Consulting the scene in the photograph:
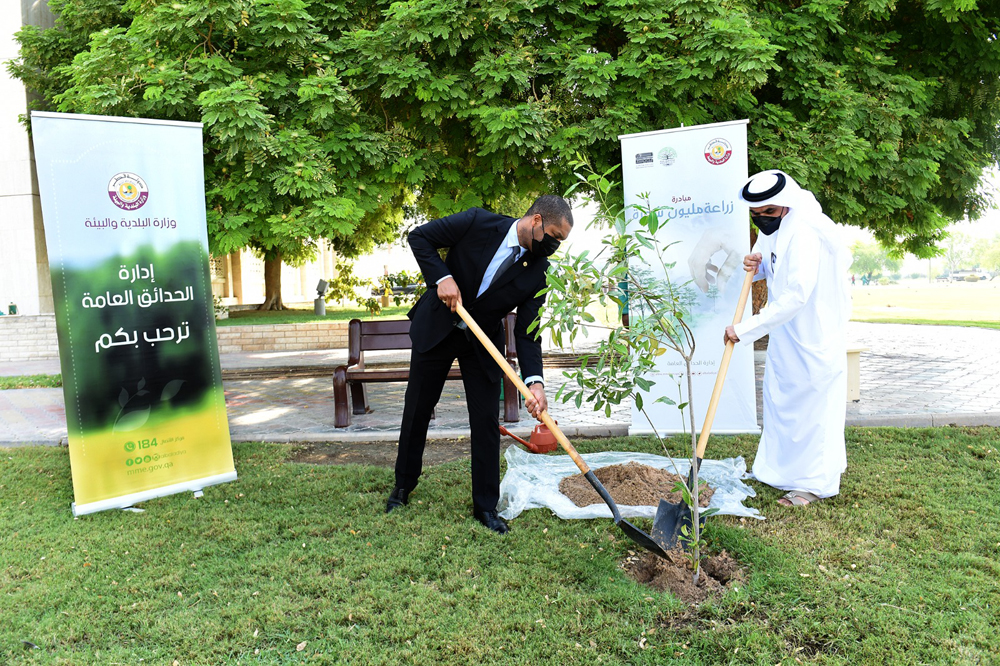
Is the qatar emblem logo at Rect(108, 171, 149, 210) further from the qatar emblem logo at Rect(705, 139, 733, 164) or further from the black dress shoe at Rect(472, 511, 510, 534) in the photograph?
the qatar emblem logo at Rect(705, 139, 733, 164)

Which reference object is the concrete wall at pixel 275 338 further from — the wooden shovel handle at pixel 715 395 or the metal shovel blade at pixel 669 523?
the metal shovel blade at pixel 669 523

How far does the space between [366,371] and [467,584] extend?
12.9 ft

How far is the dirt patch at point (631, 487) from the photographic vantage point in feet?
13.2

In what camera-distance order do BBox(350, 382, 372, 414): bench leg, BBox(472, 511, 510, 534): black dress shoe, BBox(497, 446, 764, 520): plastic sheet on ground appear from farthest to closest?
BBox(350, 382, 372, 414): bench leg < BBox(497, 446, 764, 520): plastic sheet on ground < BBox(472, 511, 510, 534): black dress shoe

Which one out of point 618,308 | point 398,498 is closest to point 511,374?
point 618,308

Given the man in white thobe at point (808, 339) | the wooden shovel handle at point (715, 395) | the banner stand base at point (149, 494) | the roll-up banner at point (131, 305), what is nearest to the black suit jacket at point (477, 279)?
the wooden shovel handle at point (715, 395)

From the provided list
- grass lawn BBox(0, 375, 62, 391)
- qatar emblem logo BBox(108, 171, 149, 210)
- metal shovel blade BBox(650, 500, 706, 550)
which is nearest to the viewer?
metal shovel blade BBox(650, 500, 706, 550)

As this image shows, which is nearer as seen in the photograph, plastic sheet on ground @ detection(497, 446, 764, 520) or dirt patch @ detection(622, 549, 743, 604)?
dirt patch @ detection(622, 549, 743, 604)

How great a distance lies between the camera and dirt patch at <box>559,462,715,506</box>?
159 inches

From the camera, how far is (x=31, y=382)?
397 inches

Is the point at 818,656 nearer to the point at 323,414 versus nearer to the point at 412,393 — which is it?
the point at 412,393

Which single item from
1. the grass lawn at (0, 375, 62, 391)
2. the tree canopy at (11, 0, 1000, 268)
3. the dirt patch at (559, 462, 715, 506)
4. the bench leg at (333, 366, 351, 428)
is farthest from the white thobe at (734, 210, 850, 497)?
the grass lawn at (0, 375, 62, 391)

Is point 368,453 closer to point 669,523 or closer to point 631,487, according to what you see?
point 631,487

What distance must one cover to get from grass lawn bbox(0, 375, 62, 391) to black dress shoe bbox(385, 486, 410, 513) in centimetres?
813
